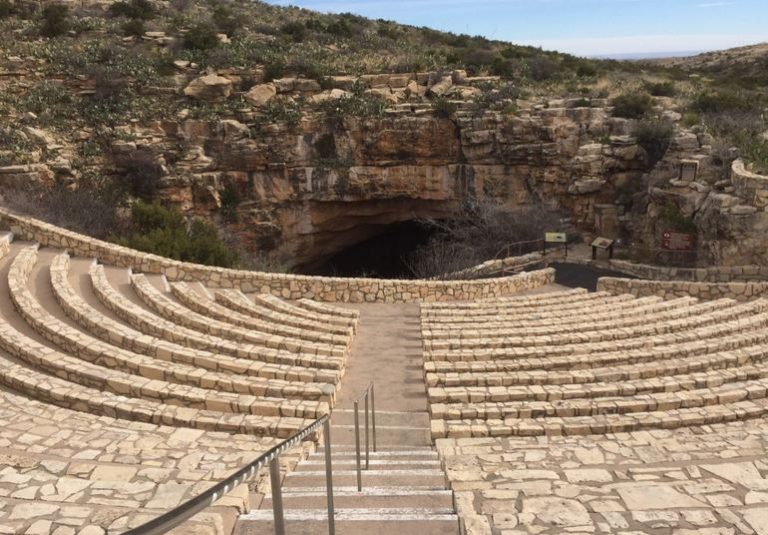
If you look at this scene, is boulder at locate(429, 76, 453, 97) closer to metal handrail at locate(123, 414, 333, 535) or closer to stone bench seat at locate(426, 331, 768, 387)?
stone bench seat at locate(426, 331, 768, 387)

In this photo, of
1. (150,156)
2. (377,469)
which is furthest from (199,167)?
(377,469)

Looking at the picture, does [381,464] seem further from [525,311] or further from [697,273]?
[697,273]

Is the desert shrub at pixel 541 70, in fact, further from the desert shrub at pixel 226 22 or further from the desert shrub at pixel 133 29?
the desert shrub at pixel 133 29

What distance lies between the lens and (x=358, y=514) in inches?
183

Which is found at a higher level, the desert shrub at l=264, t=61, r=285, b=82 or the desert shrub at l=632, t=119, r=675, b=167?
the desert shrub at l=264, t=61, r=285, b=82

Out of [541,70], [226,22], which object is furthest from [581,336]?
[226,22]

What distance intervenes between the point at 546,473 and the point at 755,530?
1.84 meters

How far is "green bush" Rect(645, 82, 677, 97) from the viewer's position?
94.6 ft

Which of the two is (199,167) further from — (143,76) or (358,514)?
(358,514)

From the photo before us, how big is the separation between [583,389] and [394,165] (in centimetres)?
1826

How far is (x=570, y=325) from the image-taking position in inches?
475

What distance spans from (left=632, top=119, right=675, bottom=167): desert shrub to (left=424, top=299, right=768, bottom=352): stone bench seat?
12.5 m

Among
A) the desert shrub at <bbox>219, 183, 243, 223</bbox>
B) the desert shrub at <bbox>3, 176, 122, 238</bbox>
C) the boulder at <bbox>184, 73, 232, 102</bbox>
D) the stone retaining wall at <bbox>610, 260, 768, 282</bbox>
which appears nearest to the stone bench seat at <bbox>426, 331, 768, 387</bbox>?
the stone retaining wall at <bbox>610, 260, 768, 282</bbox>

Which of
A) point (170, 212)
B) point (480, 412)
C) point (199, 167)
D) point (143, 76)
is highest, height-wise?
point (143, 76)
